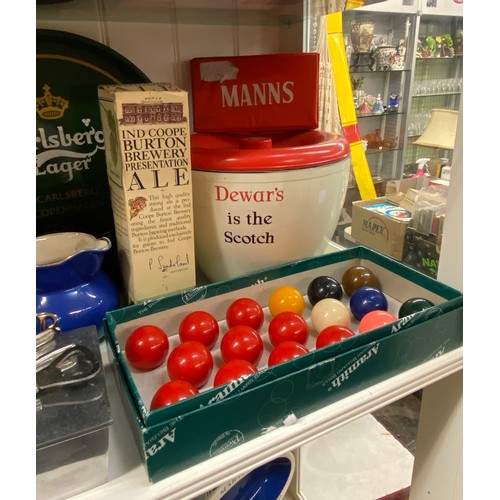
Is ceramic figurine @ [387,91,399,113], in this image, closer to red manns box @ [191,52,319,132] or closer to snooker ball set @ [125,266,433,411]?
red manns box @ [191,52,319,132]

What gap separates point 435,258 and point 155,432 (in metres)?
1.26

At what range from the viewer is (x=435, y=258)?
1386mm

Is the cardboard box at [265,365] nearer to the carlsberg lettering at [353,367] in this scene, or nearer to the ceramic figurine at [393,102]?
the carlsberg lettering at [353,367]

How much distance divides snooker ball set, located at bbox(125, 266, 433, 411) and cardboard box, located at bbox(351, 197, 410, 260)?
967mm

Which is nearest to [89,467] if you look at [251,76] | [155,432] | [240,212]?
[155,432]

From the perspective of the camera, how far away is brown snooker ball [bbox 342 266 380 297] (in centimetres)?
59

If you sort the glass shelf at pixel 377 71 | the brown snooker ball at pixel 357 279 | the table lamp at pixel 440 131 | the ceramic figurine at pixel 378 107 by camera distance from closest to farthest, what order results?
the brown snooker ball at pixel 357 279 < the table lamp at pixel 440 131 < the glass shelf at pixel 377 71 < the ceramic figurine at pixel 378 107

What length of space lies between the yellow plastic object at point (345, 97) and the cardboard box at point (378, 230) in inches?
28.9

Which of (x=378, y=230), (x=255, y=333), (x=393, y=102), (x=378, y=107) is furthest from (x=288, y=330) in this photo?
(x=393, y=102)

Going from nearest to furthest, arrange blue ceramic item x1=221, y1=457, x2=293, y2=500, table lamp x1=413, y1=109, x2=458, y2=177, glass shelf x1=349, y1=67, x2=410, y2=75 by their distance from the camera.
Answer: blue ceramic item x1=221, y1=457, x2=293, y2=500
table lamp x1=413, y1=109, x2=458, y2=177
glass shelf x1=349, y1=67, x2=410, y2=75

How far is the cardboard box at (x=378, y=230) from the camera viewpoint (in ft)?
4.93

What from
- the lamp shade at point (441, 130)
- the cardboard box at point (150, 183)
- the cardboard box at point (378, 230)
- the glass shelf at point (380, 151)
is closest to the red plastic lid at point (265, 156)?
the cardboard box at point (150, 183)

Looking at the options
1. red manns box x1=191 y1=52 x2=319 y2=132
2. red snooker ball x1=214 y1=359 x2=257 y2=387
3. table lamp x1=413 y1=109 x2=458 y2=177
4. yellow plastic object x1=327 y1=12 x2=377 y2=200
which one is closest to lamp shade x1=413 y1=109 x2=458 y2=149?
table lamp x1=413 y1=109 x2=458 y2=177
